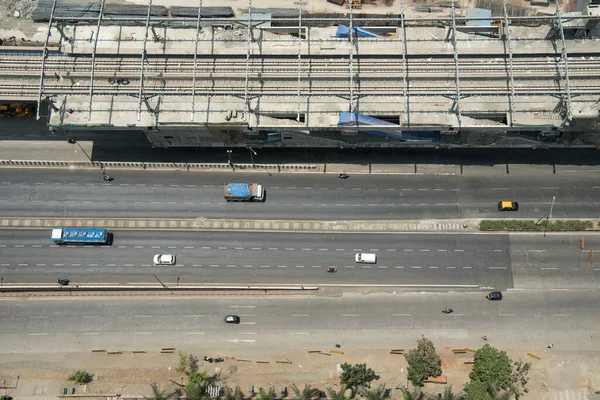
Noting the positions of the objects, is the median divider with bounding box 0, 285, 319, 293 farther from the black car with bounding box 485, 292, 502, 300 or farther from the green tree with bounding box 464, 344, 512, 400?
the black car with bounding box 485, 292, 502, 300

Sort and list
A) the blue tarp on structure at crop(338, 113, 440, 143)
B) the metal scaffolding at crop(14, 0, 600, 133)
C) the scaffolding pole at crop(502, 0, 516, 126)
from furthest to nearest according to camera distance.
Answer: the metal scaffolding at crop(14, 0, 600, 133)
the blue tarp on structure at crop(338, 113, 440, 143)
the scaffolding pole at crop(502, 0, 516, 126)

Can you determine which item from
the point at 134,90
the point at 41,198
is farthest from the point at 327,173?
the point at 41,198

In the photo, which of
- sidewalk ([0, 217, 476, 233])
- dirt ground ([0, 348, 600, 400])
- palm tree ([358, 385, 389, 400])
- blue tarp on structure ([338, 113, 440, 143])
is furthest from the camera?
sidewalk ([0, 217, 476, 233])

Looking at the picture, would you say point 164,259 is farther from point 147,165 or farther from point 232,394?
point 232,394

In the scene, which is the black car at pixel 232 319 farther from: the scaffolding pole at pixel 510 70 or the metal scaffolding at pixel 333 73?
the scaffolding pole at pixel 510 70

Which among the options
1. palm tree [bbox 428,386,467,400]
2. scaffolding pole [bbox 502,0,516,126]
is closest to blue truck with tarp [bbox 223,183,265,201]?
palm tree [bbox 428,386,467,400]

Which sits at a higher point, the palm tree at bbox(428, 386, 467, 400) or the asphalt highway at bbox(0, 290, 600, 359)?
the asphalt highway at bbox(0, 290, 600, 359)

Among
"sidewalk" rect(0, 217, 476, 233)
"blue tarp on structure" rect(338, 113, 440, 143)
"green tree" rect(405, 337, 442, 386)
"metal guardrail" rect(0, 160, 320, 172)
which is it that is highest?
"blue tarp on structure" rect(338, 113, 440, 143)
